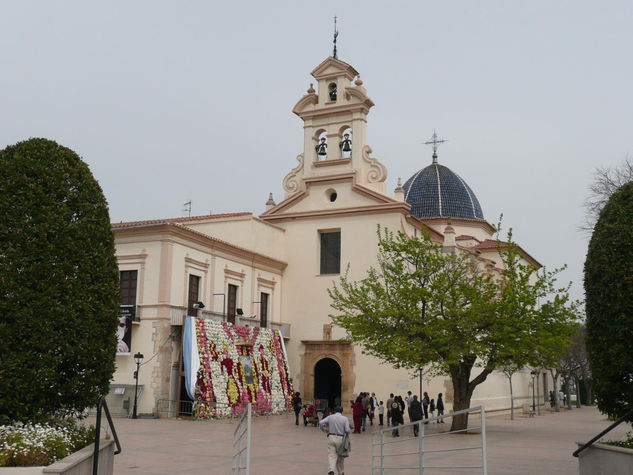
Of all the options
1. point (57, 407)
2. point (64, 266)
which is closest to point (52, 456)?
point (57, 407)

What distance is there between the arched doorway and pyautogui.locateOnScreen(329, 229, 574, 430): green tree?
12.5 m

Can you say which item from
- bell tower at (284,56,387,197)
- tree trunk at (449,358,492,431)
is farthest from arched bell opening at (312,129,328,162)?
tree trunk at (449,358,492,431)

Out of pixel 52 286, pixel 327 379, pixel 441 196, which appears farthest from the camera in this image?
pixel 441 196

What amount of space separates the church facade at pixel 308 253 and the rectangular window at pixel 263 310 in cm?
6

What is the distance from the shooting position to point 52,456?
9508mm

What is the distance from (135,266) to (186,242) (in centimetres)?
250

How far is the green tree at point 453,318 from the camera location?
939 inches

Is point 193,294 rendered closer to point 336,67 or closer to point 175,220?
point 175,220

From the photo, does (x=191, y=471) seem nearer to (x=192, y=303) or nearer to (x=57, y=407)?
(x=57, y=407)

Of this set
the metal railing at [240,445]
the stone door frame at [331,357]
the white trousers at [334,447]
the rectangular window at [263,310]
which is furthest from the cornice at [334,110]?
the white trousers at [334,447]

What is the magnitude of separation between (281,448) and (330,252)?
20382 mm

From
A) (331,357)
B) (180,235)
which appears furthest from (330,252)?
Answer: (180,235)

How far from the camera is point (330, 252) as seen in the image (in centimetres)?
3894

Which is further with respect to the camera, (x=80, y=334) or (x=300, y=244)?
(x=300, y=244)
